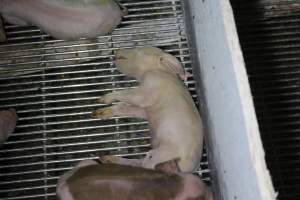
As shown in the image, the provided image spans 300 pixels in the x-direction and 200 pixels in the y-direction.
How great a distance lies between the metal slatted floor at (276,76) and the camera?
1958 mm

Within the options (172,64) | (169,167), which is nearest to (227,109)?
(169,167)

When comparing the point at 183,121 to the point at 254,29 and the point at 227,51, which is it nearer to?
the point at 227,51

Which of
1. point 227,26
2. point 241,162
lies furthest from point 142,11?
point 241,162

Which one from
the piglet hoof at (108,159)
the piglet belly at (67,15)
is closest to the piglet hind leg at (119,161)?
the piglet hoof at (108,159)

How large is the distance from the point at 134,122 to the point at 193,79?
0.31 metres

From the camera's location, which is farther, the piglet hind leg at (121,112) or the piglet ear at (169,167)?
the piglet hind leg at (121,112)

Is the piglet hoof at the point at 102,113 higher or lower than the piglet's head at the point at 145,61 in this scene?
lower

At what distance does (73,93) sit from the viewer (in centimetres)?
192

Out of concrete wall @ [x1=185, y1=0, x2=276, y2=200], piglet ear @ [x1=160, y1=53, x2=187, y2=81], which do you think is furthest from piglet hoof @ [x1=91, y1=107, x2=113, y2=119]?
concrete wall @ [x1=185, y1=0, x2=276, y2=200]

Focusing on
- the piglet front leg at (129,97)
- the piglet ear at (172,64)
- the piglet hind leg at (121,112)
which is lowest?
the piglet hind leg at (121,112)

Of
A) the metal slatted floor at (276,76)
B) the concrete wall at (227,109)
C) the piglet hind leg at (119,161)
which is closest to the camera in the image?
the concrete wall at (227,109)

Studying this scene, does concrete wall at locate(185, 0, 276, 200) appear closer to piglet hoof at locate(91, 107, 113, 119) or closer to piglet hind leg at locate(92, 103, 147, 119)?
piglet hind leg at locate(92, 103, 147, 119)

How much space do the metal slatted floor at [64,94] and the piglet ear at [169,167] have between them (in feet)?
0.89

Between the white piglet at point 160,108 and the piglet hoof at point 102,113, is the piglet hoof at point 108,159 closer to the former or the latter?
the white piglet at point 160,108
